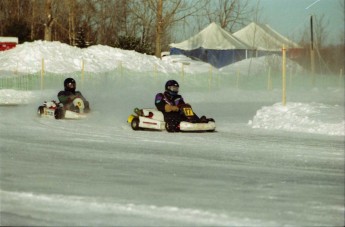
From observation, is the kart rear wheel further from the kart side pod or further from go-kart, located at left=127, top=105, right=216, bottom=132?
the kart side pod

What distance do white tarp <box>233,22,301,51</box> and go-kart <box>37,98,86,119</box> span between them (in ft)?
139

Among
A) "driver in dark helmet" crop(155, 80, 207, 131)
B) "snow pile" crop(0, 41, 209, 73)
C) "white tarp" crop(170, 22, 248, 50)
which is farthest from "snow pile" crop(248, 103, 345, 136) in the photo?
"white tarp" crop(170, 22, 248, 50)

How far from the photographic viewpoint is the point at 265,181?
9.60m

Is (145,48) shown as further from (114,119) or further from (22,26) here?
(114,119)

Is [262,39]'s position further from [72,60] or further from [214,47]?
[72,60]

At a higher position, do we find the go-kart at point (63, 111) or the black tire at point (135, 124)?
the go-kart at point (63, 111)

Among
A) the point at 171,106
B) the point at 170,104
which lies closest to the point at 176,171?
the point at 171,106

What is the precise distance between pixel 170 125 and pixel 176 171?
647 cm

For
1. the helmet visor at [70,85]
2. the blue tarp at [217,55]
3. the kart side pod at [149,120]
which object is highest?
the blue tarp at [217,55]

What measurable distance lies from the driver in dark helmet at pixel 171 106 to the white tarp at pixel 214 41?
157 ft

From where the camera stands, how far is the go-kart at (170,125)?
55.2 feet

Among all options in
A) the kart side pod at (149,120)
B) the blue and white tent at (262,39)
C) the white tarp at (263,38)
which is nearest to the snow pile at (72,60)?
the blue and white tent at (262,39)

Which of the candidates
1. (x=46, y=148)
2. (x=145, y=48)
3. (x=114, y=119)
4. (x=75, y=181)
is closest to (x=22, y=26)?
(x=145, y=48)

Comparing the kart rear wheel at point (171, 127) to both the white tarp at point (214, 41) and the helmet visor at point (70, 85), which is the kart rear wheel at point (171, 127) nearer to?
the helmet visor at point (70, 85)
